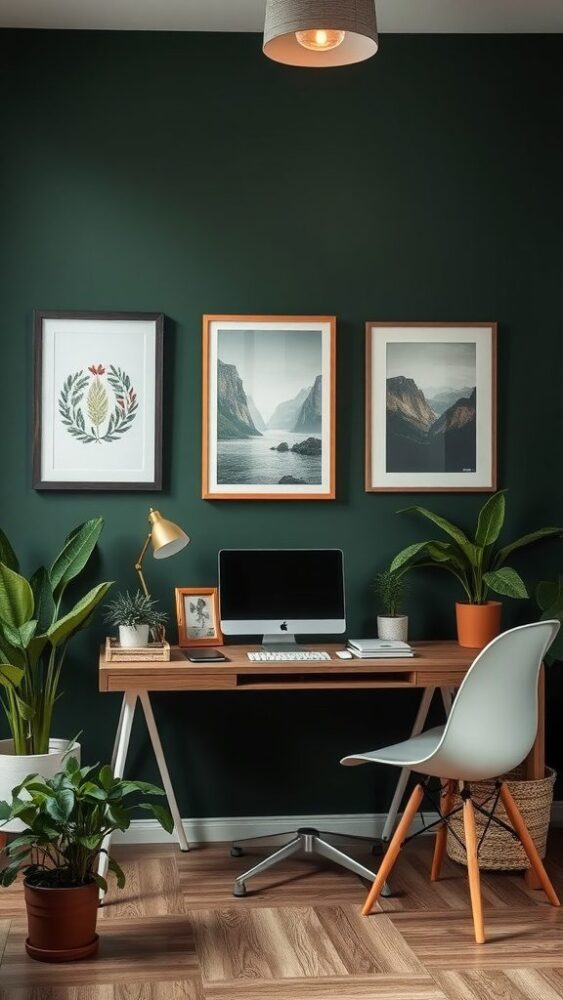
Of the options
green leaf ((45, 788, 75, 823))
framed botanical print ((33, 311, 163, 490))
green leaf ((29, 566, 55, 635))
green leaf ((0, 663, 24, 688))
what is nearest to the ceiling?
framed botanical print ((33, 311, 163, 490))

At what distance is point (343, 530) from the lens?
15.0ft

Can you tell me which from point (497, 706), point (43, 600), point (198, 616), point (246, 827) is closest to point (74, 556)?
point (43, 600)

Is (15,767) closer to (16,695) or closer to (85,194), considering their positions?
(16,695)

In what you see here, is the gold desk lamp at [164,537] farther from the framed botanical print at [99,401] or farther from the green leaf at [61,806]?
the green leaf at [61,806]

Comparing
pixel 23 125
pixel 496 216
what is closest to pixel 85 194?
pixel 23 125

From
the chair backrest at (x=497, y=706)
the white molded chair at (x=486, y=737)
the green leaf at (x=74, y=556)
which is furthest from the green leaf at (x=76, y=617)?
the chair backrest at (x=497, y=706)

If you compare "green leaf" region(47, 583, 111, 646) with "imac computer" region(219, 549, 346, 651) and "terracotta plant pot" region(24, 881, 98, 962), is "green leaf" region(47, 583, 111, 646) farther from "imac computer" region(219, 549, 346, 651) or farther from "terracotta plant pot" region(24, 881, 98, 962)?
"terracotta plant pot" region(24, 881, 98, 962)

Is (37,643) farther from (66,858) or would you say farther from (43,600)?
(66,858)

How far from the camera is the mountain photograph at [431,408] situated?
4551 mm

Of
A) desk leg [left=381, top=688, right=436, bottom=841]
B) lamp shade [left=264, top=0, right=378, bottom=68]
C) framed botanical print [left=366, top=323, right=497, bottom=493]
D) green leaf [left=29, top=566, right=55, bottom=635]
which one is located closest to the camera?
lamp shade [left=264, top=0, right=378, bottom=68]

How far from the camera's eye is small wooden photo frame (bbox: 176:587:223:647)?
172 inches

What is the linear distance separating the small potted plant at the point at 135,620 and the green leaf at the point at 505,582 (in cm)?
117

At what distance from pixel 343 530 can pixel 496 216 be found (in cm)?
136

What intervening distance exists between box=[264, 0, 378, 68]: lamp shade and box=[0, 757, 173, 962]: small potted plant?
2.05 m
